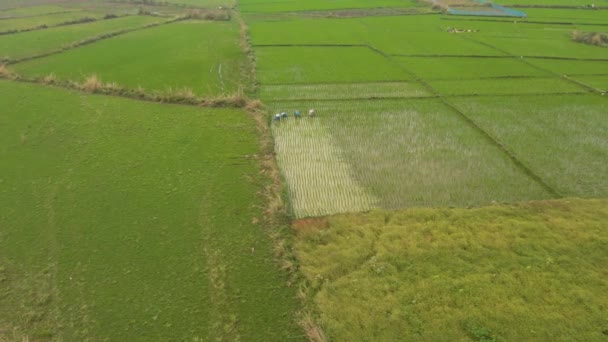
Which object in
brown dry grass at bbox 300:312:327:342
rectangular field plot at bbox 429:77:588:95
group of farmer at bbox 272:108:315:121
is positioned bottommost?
brown dry grass at bbox 300:312:327:342

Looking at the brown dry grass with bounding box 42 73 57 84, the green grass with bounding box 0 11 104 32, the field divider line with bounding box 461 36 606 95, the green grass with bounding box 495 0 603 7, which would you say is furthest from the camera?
the green grass with bounding box 495 0 603 7

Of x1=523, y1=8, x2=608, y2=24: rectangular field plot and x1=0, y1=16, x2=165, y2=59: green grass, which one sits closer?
x1=0, y1=16, x2=165, y2=59: green grass

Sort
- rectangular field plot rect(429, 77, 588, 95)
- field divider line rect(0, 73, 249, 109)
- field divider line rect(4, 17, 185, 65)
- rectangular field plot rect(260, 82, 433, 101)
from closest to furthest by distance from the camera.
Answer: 1. field divider line rect(0, 73, 249, 109)
2. rectangular field plot rect(260, 82, 433, 101)
3. rectangular field plot rect(429, 77, 588, 95)
4. field divider line rect(4, 17, 185, 65)

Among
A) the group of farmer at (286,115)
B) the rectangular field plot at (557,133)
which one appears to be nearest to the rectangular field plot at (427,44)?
the rectangular field plot at (557,133)

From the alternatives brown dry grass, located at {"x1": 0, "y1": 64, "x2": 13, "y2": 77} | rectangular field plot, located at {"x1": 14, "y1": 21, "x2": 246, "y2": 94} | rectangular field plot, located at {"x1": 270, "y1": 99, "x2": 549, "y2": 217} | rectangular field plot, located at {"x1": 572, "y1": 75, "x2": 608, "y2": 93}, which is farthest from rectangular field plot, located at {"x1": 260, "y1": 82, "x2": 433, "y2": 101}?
brown dry grass, located at {"x1": 0, "y1": 64, "x2": 13, "y2": 77}

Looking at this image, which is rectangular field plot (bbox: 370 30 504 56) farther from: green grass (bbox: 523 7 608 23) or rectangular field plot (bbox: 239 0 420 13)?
green grass (bbox: 523 7 608 23)

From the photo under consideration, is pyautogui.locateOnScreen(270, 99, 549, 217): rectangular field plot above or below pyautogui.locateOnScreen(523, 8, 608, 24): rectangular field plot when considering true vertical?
below
